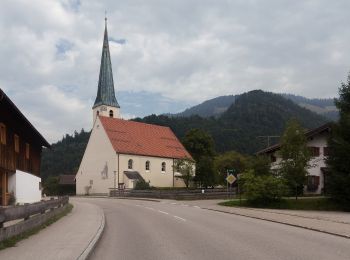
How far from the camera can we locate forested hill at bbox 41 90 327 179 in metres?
132

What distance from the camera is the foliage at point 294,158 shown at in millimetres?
38906

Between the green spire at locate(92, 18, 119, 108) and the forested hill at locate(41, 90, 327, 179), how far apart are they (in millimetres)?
34377

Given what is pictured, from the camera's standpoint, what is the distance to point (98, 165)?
7488 cm

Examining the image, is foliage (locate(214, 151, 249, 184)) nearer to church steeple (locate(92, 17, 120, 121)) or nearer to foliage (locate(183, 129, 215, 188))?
foliage (locate(183, 129, 215, 188))

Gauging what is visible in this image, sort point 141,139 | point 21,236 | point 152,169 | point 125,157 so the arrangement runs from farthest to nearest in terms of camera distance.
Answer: point 141,139 < point 152,169 < point 125,157 < point 21,236

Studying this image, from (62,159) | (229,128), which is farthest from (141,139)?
(62,159)

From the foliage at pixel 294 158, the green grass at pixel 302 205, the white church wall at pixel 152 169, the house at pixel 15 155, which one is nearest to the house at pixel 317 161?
the foliage at pixel 294 158

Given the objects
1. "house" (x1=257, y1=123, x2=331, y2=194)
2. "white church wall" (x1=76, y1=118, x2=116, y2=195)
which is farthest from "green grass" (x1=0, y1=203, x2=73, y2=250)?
"white church wall" (x1=76, y1=118, x2=116, y2=195)

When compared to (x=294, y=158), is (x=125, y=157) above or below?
above

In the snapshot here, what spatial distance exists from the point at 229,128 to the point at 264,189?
110 meters

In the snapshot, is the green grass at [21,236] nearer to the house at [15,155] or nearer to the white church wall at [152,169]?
the house at [15,155]

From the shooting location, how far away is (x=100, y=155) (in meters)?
75.2

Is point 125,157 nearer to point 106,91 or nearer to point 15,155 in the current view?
point 106,91

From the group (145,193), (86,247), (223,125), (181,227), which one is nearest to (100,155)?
(145,193)
